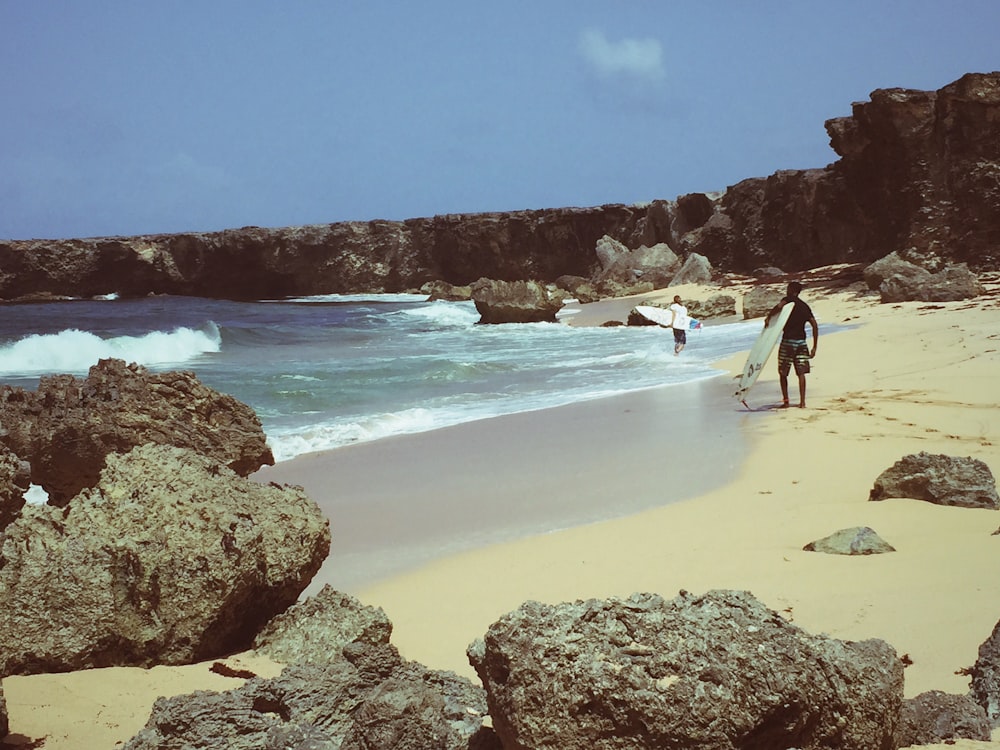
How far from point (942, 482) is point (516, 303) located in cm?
2382

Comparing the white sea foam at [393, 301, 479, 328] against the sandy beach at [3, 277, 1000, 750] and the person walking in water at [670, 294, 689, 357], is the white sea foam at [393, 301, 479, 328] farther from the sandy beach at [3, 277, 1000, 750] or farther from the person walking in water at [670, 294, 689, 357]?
the sandy beach at [3, 277, 1000, 750]

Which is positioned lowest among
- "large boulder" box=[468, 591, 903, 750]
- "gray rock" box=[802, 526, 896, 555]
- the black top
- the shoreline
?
the shoreline

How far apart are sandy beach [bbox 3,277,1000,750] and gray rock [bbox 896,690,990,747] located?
84mm

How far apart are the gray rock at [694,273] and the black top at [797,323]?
2679cm

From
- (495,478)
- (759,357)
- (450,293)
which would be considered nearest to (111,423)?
(495,478)

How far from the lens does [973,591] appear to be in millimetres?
4000

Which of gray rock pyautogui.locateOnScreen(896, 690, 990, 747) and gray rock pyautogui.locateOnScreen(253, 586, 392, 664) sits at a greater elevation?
gray rock pyautogui.locateOnScreen(896, 690, 990, 747)

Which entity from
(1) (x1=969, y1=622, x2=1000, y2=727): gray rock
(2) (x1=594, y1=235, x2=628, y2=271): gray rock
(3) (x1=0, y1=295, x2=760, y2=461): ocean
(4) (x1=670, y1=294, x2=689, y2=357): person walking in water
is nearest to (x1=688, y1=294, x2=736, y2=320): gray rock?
(3) (x1=0, y1=295, x2=760, y2=461): ocean

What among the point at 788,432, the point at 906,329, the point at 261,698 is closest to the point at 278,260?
the point at 906,329

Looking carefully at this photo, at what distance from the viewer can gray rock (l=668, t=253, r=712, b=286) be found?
121 feet

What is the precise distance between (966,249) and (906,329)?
1089cm

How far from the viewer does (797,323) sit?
33.1 feet

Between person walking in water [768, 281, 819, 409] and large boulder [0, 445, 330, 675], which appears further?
→ person walking in water [768, 281, 819, 409]

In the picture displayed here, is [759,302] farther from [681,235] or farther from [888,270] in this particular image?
[681,235]
